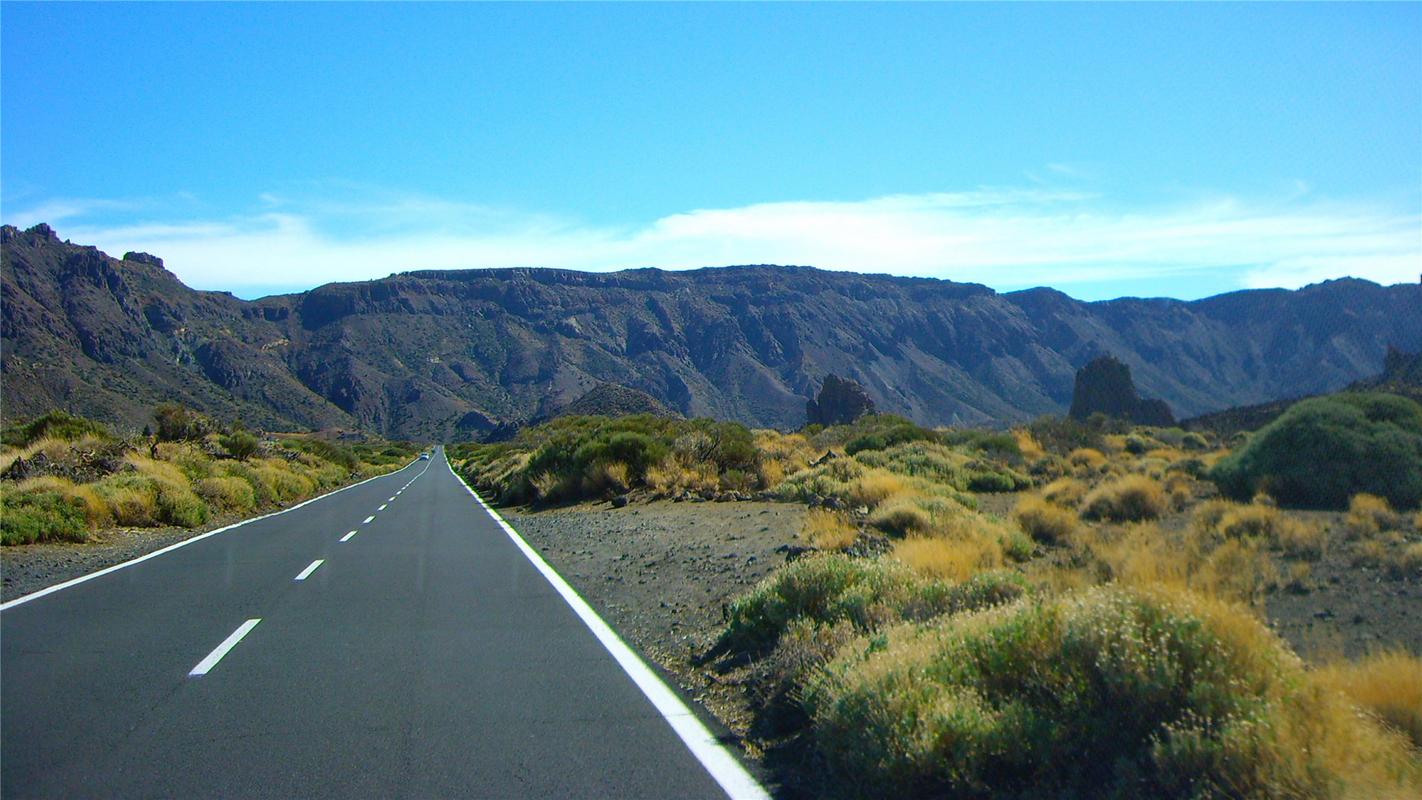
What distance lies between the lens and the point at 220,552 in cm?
1540

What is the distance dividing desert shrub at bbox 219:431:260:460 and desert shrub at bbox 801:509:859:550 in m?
28.8

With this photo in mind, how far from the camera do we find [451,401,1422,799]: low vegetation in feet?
13.3

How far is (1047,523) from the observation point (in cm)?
1401

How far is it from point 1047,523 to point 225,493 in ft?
67.8

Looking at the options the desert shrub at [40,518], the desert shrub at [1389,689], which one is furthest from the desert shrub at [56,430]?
the desert shrub at [1389,689]

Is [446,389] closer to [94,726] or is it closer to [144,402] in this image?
[144,402]

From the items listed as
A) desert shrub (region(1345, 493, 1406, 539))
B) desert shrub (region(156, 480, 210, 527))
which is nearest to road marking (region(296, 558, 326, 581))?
desert shrub (region(156, 480, 210, 527))

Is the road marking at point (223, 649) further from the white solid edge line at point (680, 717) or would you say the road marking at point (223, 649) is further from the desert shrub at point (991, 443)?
the desert shrub at point (991, 443)

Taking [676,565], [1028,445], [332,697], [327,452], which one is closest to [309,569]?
[676,565]

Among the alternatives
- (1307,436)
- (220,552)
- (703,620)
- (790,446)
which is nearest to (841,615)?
(703,620)

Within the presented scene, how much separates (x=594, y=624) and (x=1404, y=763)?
22.1ft

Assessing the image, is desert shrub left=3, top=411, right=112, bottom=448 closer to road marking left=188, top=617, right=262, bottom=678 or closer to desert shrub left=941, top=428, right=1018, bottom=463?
road marking left=188, top=617, right=262, bottom=678

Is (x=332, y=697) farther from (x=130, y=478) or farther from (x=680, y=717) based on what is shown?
(x=130, y=478)

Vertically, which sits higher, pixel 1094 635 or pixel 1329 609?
pixel 1094 635
